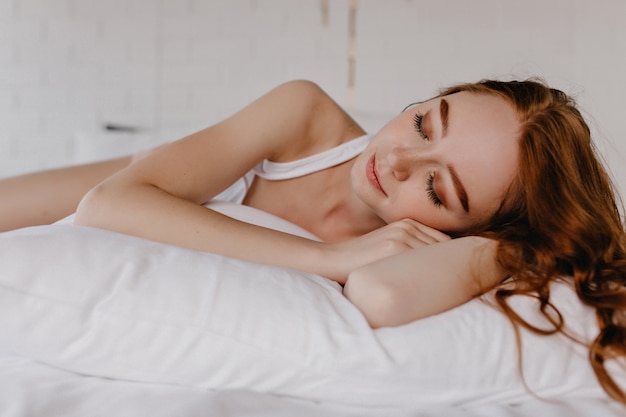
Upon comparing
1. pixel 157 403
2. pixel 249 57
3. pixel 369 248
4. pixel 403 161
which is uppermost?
pixel 249 57

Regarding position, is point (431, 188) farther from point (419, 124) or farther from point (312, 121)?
point (312, 121)

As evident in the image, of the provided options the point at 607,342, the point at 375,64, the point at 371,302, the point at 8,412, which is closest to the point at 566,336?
the point at 607,342

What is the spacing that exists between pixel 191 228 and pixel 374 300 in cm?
44

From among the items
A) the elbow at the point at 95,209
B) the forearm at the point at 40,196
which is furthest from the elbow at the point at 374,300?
the forearm at the point at 40,196

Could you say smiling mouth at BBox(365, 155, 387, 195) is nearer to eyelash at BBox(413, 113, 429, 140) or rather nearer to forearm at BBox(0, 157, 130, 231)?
eyelash at BBox(413, 113, 429, 140)

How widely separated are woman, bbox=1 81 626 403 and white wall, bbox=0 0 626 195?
4.20ft

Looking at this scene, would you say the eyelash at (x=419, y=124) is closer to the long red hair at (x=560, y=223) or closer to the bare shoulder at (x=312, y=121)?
the long red hair at (x=560, y=223)

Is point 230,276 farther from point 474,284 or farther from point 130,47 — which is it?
point 130,47

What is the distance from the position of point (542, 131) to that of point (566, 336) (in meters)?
0.48

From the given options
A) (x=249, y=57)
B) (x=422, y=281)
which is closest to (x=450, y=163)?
(x=422, y=281)

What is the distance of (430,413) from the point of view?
Answer: 0.94 meters

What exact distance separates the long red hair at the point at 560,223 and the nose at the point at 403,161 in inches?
7.4

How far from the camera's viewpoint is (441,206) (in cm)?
142

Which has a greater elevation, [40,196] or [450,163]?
[450,163]
